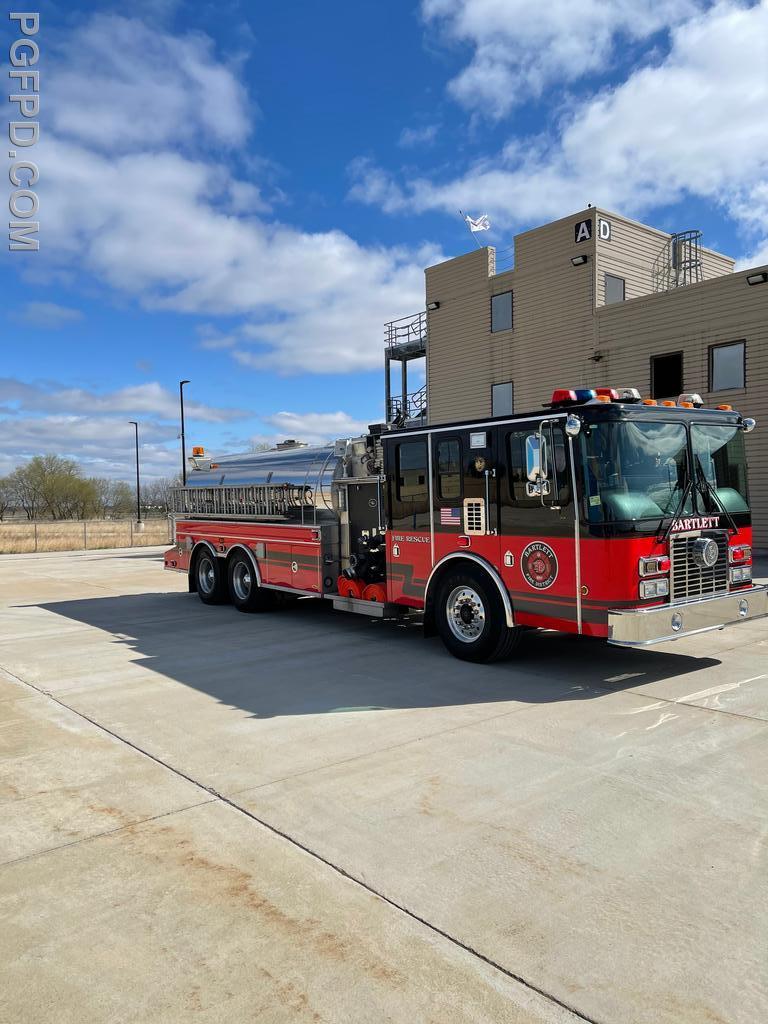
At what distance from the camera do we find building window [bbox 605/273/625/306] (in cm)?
1927

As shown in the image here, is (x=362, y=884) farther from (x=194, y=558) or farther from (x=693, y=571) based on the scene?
(x=194, y=558)

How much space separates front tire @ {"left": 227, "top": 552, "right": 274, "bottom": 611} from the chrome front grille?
6.27 metres

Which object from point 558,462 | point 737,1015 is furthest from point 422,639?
point 737,1015

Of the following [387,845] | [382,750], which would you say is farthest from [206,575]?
[387,845]

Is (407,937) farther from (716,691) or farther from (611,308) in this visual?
(611,308)

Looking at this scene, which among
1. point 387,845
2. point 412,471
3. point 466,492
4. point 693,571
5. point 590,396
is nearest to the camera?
point 387,845

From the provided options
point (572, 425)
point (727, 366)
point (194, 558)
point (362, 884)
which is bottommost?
point (362, 884)

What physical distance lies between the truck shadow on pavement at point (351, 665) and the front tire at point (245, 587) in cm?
54

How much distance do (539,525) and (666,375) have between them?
12.8 metres

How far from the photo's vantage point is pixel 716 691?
6.27 m

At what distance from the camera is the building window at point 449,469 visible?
7645 mm

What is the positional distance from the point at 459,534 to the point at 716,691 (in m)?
2.75

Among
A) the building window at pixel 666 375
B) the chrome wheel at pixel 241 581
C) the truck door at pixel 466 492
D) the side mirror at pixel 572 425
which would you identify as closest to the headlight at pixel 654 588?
the side mirror at pixel 572 425

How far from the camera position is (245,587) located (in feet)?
37.9
